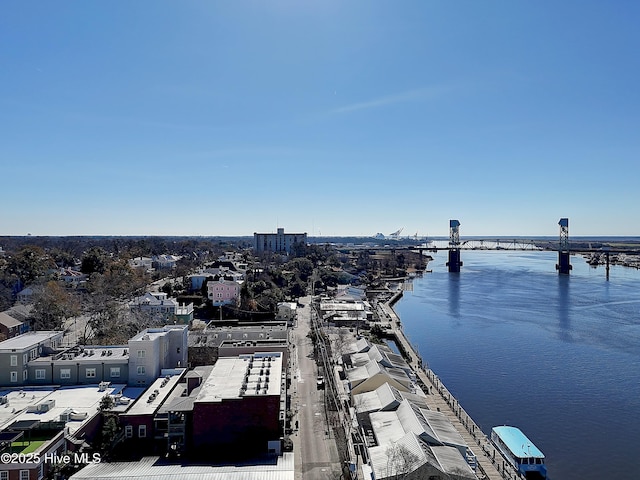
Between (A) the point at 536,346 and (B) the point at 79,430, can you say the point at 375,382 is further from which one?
(A) the point at 536,346

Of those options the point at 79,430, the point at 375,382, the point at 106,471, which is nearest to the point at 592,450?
the point at 375,382

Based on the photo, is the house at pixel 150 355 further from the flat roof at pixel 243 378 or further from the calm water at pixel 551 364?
the calm water at pixel 551 364

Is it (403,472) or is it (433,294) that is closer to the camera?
(403,472)

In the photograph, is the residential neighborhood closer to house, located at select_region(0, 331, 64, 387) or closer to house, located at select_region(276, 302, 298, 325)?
house, located at select_region(0, 331, 64, 387)

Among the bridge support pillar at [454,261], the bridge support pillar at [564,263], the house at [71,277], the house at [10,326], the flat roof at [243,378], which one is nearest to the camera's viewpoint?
the flat roof at [243,378]

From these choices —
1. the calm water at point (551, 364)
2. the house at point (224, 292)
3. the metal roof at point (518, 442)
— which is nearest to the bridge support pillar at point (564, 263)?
the calm water at point (551, 364)

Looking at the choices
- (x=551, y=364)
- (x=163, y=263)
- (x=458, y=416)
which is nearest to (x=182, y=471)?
(x=458, y=416)
